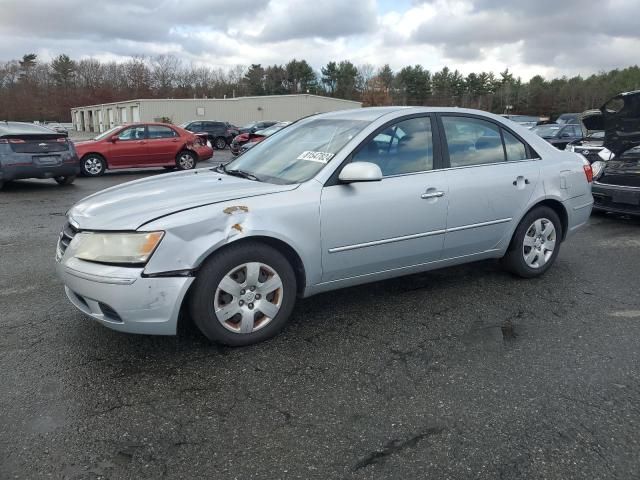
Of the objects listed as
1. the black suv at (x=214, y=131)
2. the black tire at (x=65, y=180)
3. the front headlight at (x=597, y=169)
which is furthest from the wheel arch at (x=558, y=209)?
the black suv at (x=214, y=131)

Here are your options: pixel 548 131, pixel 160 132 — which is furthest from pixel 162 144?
pixel 548 131

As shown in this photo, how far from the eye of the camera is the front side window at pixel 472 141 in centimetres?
418

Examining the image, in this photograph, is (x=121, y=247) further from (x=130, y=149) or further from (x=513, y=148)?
(x=130, y=149)

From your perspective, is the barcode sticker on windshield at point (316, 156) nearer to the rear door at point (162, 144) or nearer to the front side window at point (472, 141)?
the front side window at point (472, 141)

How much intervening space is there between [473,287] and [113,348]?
9.97 ft

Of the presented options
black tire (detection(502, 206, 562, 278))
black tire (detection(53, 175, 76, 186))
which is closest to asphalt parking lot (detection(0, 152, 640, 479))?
black tire (detection(502, 206, 562, 278))

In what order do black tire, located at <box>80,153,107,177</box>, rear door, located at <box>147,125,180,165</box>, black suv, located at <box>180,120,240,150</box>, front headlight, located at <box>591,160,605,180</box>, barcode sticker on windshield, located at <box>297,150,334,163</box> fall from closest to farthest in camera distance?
barcode sticker on windshield, located at <box>297,150,334,163</box> → front headlight, located at <box>591,160,605,180</box> → black tire, located at <box>80,153,107,177</box> → rear door, located at <box>147,125,180,165</box> → black suv, located at <box>180,120,240,150</box>

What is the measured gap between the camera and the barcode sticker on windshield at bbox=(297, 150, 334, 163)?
369 cm

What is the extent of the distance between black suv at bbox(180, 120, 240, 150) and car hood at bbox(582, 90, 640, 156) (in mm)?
22004

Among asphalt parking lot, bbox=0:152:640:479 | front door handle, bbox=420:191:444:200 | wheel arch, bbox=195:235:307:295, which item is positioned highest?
front door handle, bbox=420:191:444:200

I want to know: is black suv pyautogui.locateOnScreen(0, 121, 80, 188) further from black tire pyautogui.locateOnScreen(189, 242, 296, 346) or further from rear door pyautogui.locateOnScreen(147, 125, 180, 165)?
black tire pyautogui.locateOnScreen(189, 242, 296, 346)

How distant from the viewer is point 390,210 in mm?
3717

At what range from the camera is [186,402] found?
274cm

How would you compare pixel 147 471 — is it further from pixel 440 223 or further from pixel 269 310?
pixel 440 223
